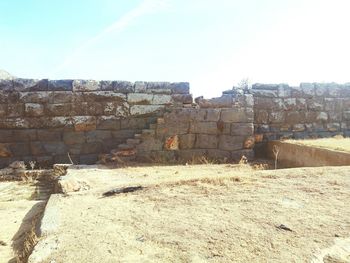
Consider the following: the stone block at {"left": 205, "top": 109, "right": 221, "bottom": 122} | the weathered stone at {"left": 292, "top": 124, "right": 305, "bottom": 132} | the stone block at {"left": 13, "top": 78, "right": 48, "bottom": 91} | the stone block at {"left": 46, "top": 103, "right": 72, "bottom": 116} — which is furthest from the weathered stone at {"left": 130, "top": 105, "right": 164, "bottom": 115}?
the weathered stone at {"left": 292, "top": 124, "right": 305, "bottom": 132}

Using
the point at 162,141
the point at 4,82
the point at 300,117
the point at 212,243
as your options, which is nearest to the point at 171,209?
the point at 212,243

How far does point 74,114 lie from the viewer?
796 centimetres

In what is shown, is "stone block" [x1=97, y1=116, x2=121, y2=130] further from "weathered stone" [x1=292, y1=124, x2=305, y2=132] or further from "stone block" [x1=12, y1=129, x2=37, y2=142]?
"weathered stone" [x1=292, y1=124, x2=305, y2=132]

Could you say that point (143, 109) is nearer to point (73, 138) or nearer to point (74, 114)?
point (74, 114)

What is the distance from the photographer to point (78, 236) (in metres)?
2.90

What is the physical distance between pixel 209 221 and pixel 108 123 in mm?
5433

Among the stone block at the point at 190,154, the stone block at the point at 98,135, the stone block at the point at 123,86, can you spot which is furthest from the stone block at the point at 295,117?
the stone block at the point at 98,135

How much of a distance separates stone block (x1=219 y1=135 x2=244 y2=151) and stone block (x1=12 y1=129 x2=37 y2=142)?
4129mm

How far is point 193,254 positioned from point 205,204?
Answer: 1.15 metres

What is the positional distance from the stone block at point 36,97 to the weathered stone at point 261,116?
15.8ft

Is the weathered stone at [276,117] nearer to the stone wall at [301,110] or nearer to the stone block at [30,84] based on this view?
the stone wall at [301,110]

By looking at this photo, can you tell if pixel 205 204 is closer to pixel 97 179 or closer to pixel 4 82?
pixel 97 179

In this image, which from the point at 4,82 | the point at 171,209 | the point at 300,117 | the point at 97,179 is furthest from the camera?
the point at 300,117

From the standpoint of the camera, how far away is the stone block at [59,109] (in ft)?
25.7
